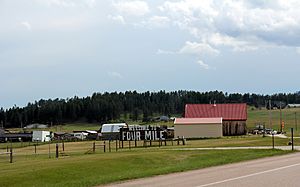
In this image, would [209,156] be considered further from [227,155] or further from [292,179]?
[292,179]

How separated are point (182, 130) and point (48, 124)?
A: 11400 centimetres

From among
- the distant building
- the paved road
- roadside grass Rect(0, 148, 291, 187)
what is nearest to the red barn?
roadside grass Rect(0, 148, 291, 187)

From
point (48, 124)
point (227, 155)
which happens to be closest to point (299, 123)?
point (48, 124)

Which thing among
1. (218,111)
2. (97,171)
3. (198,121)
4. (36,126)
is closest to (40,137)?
(218,111)

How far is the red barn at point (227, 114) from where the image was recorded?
3851 inches

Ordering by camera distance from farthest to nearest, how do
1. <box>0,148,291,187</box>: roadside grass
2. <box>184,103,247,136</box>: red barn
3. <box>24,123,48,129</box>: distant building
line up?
<box>24,123,48,129</box>: distant building, <box>184,103,247,136</box>: red barn, <box>0,148,291,187</box>: roadside grass

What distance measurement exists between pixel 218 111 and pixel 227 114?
64.8 inches

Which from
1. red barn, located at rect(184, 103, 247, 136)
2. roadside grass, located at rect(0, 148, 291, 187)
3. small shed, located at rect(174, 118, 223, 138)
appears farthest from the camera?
red barn, located at rect(184, 103, 247, 136)

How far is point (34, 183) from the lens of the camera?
20859 mm

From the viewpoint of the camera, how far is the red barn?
97.8 metres

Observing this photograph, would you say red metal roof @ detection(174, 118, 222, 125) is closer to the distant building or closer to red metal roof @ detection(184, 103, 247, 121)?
red metal roof @ detection(184, 103, 247, 121)

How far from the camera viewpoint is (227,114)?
326 feet

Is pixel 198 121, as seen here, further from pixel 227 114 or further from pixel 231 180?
pixel 231 180

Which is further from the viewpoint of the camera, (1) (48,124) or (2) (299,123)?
(1) (48,124)
